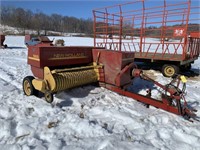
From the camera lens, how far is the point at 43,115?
386 centimetres

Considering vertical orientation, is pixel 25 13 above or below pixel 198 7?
above

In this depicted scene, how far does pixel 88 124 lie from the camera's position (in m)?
3.54

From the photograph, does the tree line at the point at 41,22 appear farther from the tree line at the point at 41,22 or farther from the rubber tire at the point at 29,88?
the rubber tire at the point at 29,88

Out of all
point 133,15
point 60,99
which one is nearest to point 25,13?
point 133,15

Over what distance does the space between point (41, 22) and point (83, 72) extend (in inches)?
3313

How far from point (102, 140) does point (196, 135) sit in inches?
61.3

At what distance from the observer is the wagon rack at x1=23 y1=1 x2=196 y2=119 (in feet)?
14.5

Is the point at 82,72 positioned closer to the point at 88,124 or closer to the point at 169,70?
the point at 88,124

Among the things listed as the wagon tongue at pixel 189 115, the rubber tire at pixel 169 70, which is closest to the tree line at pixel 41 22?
the rubber tire at pixel 169 70

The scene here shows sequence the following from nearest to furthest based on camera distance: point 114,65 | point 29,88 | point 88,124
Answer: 1. point 88,124
2. point 29,88
3. point 114,65

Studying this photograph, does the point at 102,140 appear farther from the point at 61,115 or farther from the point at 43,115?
the point at 43,115

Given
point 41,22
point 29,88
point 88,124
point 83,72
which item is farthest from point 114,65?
point 41,22

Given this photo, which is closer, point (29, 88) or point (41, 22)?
point (29, 88)

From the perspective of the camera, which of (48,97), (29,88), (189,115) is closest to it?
(189,115)
